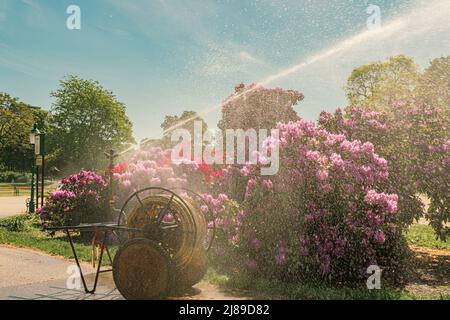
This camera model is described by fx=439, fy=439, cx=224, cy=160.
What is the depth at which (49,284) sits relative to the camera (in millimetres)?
7738

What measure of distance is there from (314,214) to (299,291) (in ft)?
5.27

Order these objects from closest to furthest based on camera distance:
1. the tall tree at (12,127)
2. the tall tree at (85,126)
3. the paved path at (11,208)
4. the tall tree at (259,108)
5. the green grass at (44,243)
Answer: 1. the green grass at (44,243)
2. the tall tree at (259,108)
3. the paved path at (11,208)
4. the tall tree at (85,126)
5. the tall tree at (12,127)

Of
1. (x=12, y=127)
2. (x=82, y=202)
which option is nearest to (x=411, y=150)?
(x=82, y=202)

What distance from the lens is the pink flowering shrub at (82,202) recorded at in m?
14.3

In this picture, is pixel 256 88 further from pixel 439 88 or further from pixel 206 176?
pixel 439 88

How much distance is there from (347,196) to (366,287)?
168 centimetres

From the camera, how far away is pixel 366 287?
770 centimetres

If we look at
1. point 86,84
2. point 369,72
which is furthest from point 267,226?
point 86,84

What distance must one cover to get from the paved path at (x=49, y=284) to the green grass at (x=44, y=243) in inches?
20.7

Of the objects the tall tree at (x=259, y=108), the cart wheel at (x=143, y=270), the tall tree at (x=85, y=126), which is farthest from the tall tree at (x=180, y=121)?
the cart wheel at (x=143, y=270)

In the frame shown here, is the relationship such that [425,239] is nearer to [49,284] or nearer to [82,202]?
[82,202]
